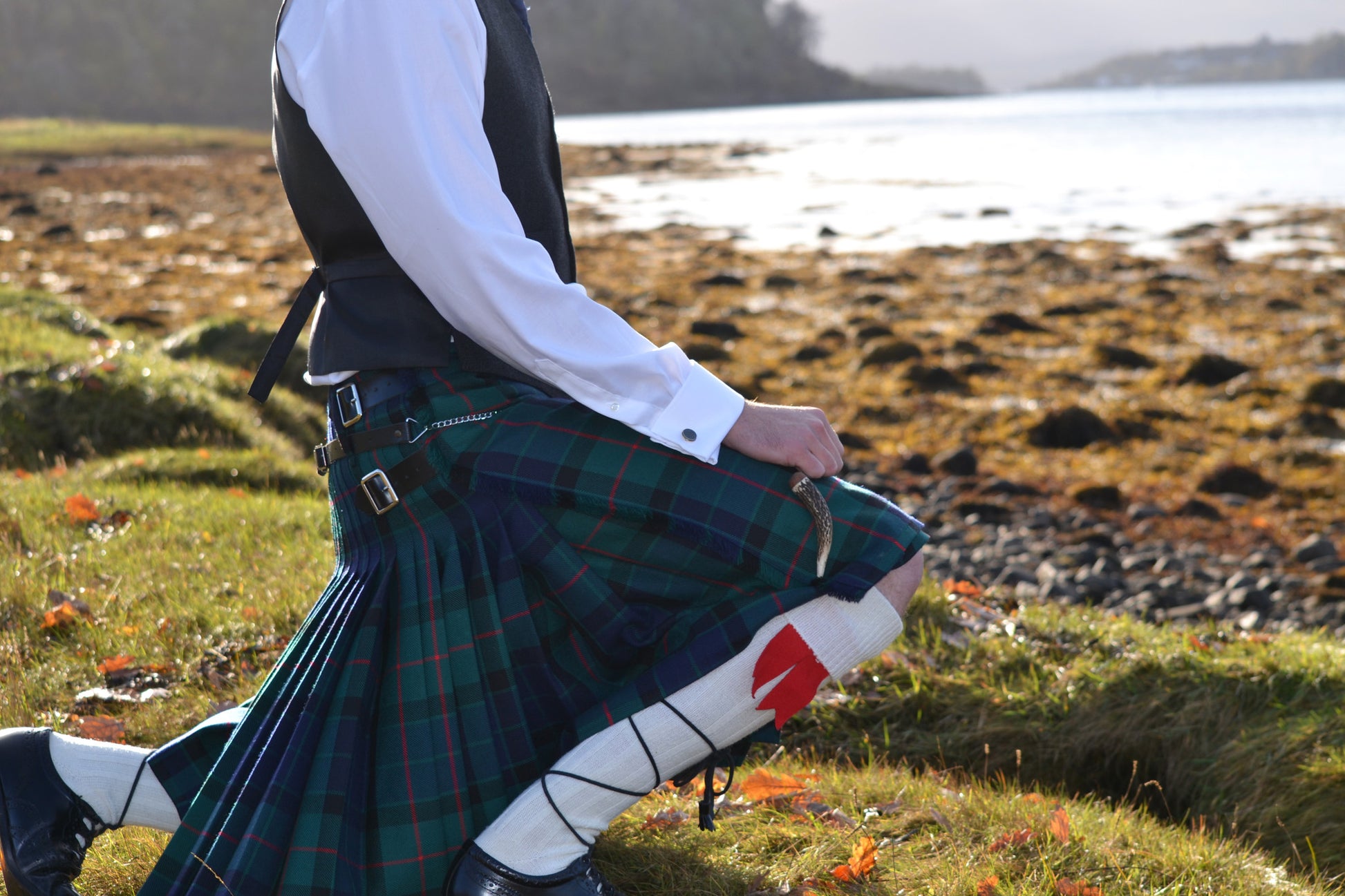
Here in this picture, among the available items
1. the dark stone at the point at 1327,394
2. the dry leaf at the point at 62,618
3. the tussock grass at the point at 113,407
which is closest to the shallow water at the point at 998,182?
the dark stone at the point at 1327,394

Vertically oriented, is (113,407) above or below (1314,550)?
above

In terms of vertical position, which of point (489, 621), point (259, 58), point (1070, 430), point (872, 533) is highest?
point (259, 58)

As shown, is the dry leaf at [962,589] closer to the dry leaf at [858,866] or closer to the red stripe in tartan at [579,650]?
the dry leaf at [858,866]

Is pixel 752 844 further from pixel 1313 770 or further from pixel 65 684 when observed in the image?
pixel 65 684

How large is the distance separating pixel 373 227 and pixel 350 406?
1.25 ft

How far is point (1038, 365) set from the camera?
13000mm

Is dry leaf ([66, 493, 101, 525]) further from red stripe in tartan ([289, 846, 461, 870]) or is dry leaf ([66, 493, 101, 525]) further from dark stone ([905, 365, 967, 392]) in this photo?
dark stone ([905, 365, 967, 392])

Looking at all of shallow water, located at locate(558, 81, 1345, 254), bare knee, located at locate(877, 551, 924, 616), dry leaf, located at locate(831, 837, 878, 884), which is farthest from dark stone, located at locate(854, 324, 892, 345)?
bare knee, located at locate(877, 551, 924, 616)

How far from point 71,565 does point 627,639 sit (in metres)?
3.51

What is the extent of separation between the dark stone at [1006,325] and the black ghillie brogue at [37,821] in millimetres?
13454

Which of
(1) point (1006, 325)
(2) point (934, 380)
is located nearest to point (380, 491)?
(2) point (934, 380)

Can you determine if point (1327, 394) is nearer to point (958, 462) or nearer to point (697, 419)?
point (958, 462)

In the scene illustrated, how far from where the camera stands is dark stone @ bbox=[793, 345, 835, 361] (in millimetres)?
13805

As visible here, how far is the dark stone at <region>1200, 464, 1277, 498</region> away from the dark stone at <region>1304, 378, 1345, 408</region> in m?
2.43
